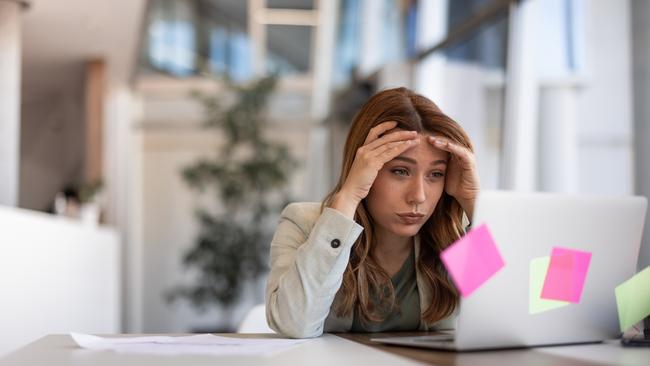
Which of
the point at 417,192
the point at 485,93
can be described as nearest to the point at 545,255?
the point at 417,192

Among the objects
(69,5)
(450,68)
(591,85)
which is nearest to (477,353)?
(591,85)

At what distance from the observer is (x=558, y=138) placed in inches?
177

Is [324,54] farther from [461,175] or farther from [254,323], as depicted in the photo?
[461,175]

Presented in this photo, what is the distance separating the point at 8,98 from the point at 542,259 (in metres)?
5.83

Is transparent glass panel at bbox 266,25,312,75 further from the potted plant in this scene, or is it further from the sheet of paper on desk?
the sheet of paper on desk

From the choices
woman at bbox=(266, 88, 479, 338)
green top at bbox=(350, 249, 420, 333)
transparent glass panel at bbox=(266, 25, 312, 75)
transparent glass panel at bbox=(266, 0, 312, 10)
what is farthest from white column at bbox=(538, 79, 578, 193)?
transparent glass panel at bbox=(266, 25, 312, 75)

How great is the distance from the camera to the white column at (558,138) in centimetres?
430

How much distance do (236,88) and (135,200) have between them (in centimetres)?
243

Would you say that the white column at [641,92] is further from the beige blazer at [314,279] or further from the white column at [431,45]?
the white column at [431,45]

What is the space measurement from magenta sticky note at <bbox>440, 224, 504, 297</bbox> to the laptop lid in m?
0.01

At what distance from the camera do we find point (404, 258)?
204cm

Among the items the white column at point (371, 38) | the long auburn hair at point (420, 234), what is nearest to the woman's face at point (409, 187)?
the long auburn hair at point (420, 234)

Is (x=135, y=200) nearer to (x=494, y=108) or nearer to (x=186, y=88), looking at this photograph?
(x=186, y=88)

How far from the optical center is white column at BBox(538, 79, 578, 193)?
430 cm
